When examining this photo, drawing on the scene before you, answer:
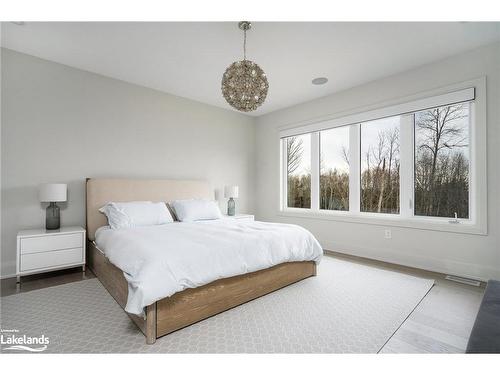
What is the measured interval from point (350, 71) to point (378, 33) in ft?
2.73

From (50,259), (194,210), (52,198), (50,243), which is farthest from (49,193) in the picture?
(194,210)

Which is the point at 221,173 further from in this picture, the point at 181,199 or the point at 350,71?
the point at 350,71

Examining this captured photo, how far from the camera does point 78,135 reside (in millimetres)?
3289

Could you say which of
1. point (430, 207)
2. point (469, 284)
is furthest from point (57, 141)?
point (469, 284)

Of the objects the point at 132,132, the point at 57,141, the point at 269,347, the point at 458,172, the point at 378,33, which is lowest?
the point at 269,347

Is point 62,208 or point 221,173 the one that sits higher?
point 221,173

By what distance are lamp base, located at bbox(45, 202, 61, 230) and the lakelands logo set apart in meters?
1.42

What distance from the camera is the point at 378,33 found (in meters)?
2.48

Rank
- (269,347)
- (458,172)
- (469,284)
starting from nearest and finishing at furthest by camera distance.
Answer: (269,347) < (469,284) < (458,172)

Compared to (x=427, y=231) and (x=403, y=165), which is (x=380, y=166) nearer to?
(x=403, y=165)

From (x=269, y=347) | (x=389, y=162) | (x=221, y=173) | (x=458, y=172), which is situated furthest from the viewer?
(x=221, y=173)

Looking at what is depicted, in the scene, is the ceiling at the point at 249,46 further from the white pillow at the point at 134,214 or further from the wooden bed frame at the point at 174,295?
the white pillow at the point at 134,214

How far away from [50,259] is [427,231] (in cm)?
447

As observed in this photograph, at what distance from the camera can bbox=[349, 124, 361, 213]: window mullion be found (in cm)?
394
